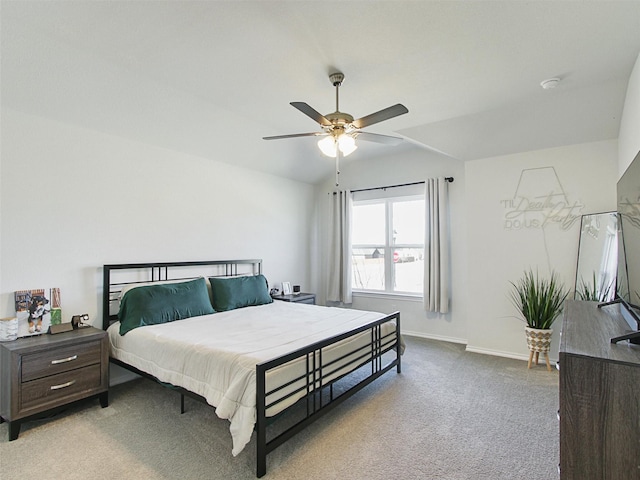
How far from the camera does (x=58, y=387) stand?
259cm

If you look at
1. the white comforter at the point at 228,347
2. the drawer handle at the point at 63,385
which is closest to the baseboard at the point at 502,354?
the white comforter at the point at 228,347

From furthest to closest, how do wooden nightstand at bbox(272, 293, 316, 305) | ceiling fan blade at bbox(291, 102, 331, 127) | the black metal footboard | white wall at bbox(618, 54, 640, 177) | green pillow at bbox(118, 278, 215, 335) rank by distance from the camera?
wooden nightstand at bbox(272, 293, 316, 305) < green pillow at bbox(118, 278, 215, 335) < white wall at bbox(618, 54, 640, 177) < ceiling fan blade at bbox(291, 102, 331, 127) < the black metal footboard

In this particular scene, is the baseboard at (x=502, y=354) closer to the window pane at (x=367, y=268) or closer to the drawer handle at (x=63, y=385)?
the window pane at (x=367, y=268)

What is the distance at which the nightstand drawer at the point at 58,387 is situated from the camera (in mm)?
2448

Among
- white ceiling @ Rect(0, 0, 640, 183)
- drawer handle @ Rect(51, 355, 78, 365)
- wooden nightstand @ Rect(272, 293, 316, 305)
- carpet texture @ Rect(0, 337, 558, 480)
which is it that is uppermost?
white ceiling @ Rect(0, 0, 640, 183)

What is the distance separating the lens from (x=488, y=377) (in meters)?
3.44

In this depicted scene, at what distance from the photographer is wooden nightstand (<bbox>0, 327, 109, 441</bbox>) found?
240 cm

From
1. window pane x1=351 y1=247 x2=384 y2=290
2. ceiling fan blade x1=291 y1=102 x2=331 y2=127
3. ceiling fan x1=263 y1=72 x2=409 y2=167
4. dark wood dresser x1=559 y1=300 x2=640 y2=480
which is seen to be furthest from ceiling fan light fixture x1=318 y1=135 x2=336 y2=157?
window pane x1=351 y1=247 x2=384 y2=290

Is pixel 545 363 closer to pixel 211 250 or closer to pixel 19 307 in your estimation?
pixel 211 250

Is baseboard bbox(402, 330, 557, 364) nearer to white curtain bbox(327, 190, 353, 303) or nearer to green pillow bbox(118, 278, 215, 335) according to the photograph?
white curtain bbox(327, 190, 353, 303)

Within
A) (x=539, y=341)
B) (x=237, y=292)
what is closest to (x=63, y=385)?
(x=237, y=292)

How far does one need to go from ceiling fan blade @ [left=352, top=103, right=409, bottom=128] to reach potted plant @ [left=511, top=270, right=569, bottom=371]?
2.64 metres

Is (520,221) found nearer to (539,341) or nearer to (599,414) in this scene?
(539,341)

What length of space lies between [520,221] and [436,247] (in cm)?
108
